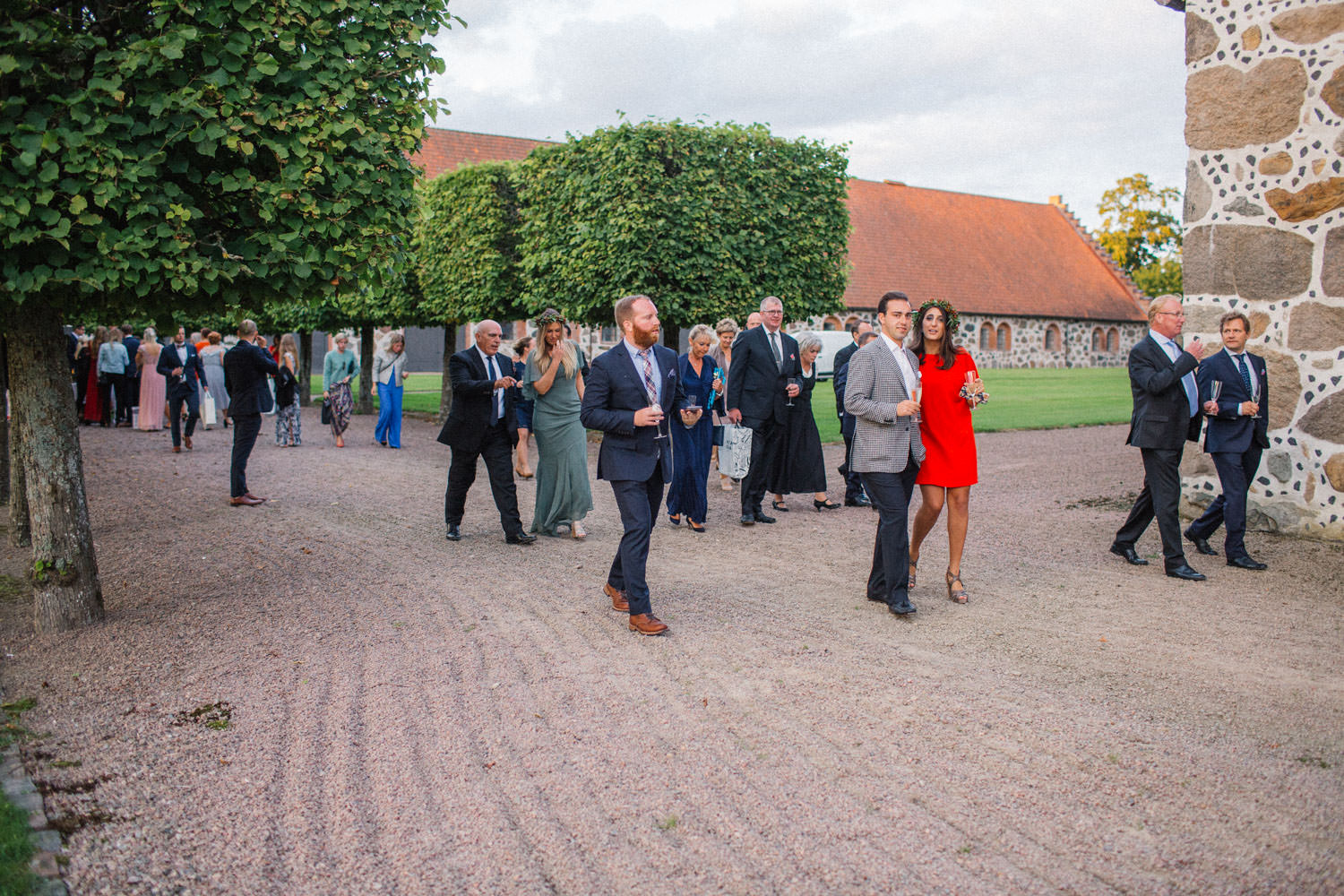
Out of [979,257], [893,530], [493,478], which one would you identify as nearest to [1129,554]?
[893,530]

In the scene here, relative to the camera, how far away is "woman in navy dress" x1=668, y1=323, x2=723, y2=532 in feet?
30.2

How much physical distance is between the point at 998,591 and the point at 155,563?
6.28 m

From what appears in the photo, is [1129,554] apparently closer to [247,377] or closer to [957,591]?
[957,591]

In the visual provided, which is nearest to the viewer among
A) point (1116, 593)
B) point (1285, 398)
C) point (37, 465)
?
point (37, 465)

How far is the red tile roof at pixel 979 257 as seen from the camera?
4753 centimetres

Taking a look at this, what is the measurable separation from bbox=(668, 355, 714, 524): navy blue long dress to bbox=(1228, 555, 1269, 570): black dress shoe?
14.1 feet

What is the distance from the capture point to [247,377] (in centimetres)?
1073

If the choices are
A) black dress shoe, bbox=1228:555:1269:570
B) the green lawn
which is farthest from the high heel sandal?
the green lawn

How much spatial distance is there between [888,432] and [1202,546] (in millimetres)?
3705

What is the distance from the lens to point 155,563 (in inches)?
300

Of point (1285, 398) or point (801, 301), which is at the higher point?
point (801, 301)

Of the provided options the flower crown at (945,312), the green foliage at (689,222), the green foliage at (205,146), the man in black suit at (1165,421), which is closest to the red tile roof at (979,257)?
the green foliage at (689,222)

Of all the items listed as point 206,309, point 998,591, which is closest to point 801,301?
point 998,591

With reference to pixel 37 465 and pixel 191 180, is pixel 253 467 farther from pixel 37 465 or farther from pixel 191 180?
pixel 191 180
